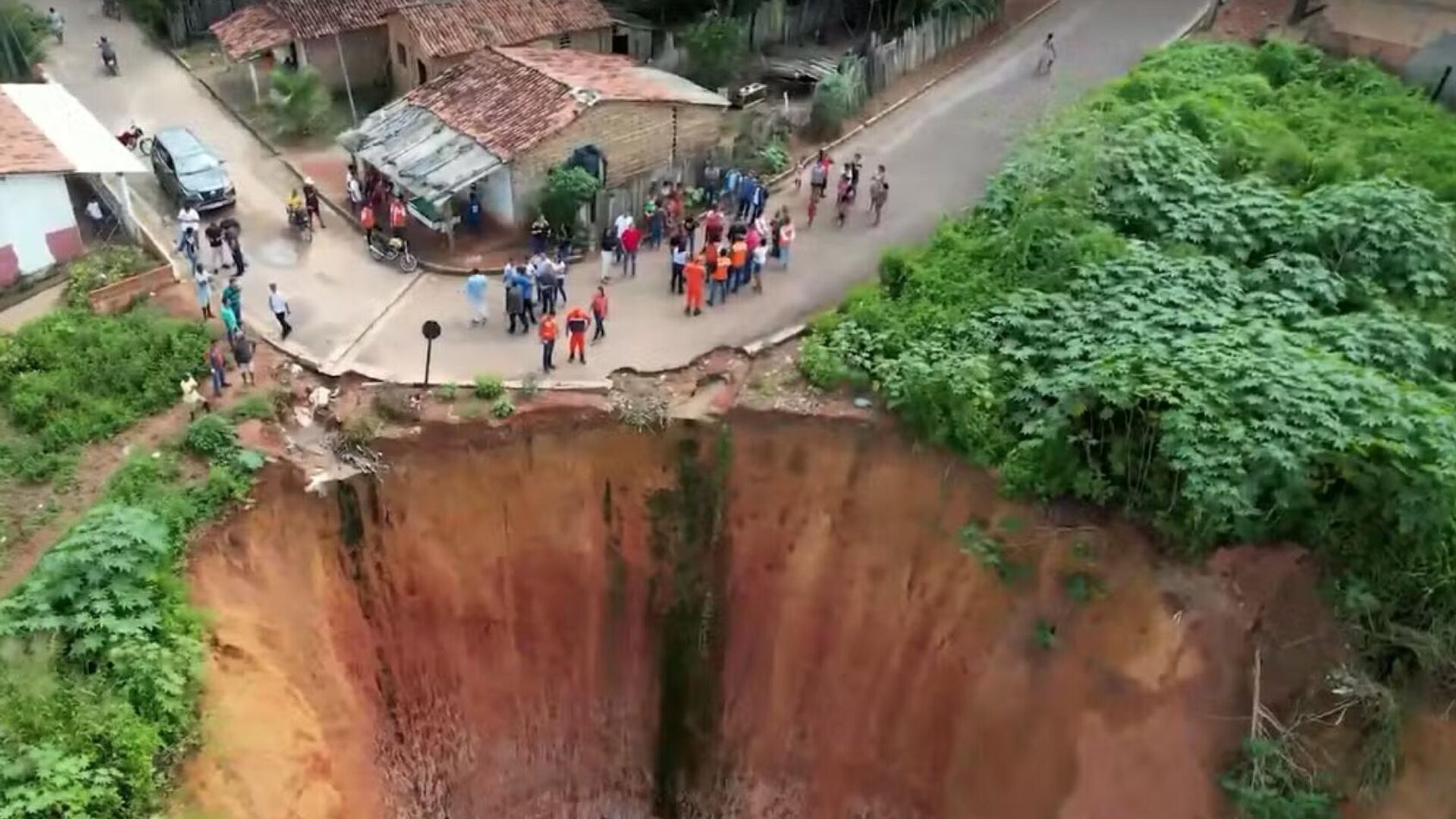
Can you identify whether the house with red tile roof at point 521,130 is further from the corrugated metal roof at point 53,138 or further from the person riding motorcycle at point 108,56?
the person riding motorcycle at point 108,56

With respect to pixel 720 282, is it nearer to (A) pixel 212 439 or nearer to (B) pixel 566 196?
(B) pixel 566 196

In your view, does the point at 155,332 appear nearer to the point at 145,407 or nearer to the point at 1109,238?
the point at 145,407

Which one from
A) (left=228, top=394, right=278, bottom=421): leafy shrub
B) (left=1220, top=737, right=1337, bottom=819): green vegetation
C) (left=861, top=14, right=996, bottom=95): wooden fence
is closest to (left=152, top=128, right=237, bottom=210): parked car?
(left=228, top=394, right=278, bottom=421): leafy shrub

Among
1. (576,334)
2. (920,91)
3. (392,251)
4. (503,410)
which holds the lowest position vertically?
(503,410)

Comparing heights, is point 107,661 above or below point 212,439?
below

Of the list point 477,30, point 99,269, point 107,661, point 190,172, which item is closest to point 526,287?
point 99,269

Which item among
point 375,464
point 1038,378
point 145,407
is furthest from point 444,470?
point 1038,378

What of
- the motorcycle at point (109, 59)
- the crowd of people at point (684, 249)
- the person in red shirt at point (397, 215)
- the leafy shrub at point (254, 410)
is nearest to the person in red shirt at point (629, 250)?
the crowd of people at point (684, 249)

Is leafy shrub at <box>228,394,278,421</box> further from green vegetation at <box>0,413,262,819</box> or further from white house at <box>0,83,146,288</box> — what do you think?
white house at <box>0,83,146,288</box>
